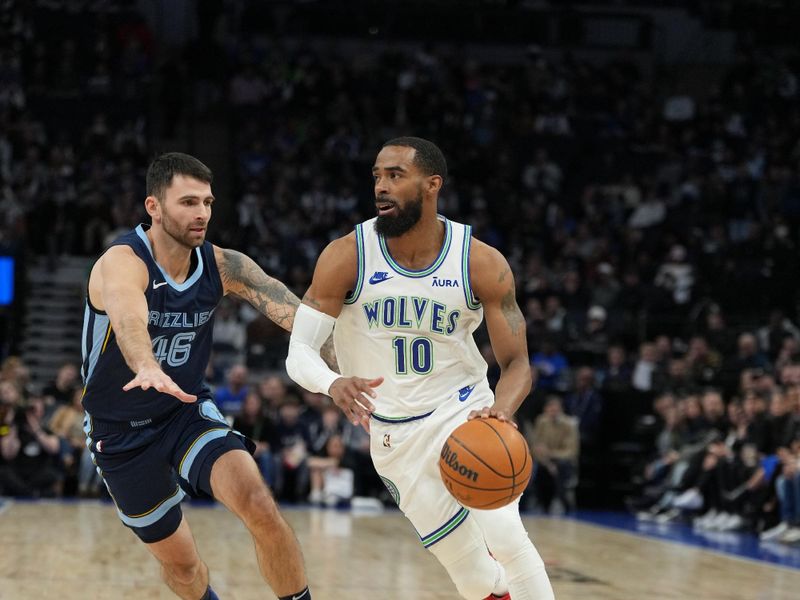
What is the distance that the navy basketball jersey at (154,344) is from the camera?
577 cm

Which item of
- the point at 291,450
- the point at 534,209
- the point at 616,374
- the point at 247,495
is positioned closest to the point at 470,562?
the point at 247,495

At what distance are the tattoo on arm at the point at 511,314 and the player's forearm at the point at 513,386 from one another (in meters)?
0.14

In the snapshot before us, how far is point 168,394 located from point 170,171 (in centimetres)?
103

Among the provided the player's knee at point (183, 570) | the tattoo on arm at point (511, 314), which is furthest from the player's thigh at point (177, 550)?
the tattoo on arm at point (511, 314)

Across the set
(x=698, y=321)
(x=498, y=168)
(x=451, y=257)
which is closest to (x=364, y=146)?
(x=498, y=168)

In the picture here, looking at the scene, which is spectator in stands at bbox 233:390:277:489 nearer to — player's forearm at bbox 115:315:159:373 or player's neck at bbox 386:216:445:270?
player's neck at bbox 386:216:445:270

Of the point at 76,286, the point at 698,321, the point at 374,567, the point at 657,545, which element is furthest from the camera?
the point at 76,286

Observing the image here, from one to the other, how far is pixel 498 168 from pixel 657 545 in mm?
12075

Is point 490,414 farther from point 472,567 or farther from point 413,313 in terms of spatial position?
point 472,567

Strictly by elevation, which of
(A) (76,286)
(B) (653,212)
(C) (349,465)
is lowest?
(C) (349,465)

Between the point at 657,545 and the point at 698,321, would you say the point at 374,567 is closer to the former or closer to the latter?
the point at 657,545

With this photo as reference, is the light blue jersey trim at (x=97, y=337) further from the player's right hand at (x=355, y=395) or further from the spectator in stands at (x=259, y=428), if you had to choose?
the spectator in stands at (x=259, y=428)

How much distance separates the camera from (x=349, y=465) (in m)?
16.6

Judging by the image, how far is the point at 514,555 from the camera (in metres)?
5.48
